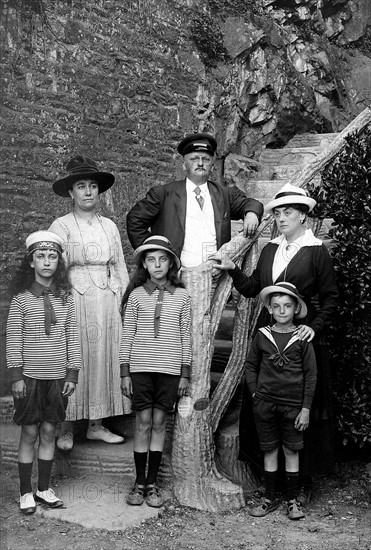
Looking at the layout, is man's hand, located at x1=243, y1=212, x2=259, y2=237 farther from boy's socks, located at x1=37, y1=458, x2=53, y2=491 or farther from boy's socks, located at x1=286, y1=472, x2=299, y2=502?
boy's socks, located at x1=37, y1=458, x2=53, y2=491

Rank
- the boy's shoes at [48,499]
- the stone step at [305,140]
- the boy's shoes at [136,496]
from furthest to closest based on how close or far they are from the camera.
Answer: the stone step at [305,140], the boy's shoes at [136,496], the boy's shoes at [48,499]

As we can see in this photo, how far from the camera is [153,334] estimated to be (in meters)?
4.28

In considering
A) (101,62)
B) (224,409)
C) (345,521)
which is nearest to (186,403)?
(224,409)

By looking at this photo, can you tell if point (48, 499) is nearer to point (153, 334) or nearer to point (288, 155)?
point (153, 334)

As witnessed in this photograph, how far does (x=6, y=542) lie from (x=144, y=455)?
0.95m

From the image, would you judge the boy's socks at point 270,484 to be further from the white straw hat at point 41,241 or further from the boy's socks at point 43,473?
the white straw hat at point 41,241

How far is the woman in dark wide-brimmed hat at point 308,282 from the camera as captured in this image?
14.6ft

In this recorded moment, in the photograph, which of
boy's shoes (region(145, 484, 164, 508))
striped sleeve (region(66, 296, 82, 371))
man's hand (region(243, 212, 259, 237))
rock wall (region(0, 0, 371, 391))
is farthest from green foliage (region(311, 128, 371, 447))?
rock wall (region(0, 0, 371, 391))

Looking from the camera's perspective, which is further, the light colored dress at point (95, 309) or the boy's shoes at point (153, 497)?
the light colored dress at point (95, 309)

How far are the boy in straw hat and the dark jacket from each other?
30.7 inches

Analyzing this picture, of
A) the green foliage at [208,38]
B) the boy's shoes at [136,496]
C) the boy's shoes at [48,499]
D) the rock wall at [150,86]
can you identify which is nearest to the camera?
the boy's shoes at [48,499]

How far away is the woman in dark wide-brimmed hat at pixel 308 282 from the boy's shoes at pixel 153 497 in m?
0.71

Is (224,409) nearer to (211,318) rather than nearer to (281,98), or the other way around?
(211,318)

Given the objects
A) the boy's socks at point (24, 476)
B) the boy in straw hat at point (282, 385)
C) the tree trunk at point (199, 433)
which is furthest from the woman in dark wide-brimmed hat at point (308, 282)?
the boy's socks at point (24, 476)
